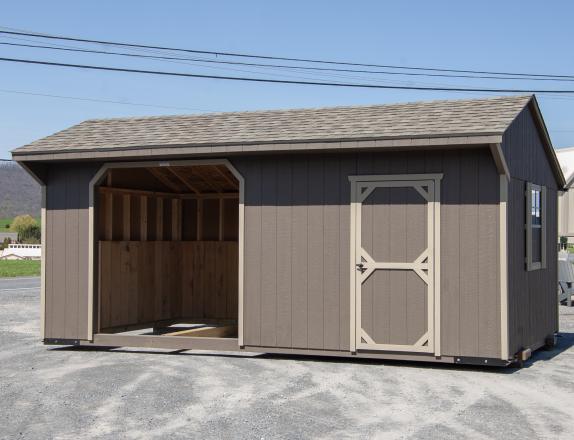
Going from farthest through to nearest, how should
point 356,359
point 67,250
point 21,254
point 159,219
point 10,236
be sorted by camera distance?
1. point 10,236
2. point 21,254
3. point 159,219
4. point 67,250
5. point 356,359

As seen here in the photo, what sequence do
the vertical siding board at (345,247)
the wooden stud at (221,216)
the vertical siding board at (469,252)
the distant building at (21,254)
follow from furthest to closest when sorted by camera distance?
the distant building at (21,254) → the wooden stud at (221,216) → the vertical siding board at (345,247) → the vertical siding board at (469,252)

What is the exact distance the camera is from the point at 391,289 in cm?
984

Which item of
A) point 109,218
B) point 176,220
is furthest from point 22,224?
point 109,218

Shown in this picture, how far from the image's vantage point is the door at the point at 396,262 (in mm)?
9656

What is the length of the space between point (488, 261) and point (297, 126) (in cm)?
280

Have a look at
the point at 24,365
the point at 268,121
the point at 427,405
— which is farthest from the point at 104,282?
the point at 427,405

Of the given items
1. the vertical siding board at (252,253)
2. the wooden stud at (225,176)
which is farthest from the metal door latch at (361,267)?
the wooden stud at (225,176)

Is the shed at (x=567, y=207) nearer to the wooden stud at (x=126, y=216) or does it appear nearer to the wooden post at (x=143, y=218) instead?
the wooden post at (x=143, y=218)

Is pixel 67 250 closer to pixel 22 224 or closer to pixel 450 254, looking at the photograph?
pixel 450 254

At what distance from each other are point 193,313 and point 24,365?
4565 mm

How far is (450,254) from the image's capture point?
960cm

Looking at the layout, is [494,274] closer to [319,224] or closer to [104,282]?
[319,224]

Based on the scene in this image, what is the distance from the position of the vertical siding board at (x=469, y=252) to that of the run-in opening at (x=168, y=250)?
13.1ft

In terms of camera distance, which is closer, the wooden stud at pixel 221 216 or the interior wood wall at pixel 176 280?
the interior wood wall at pixel 176 280
